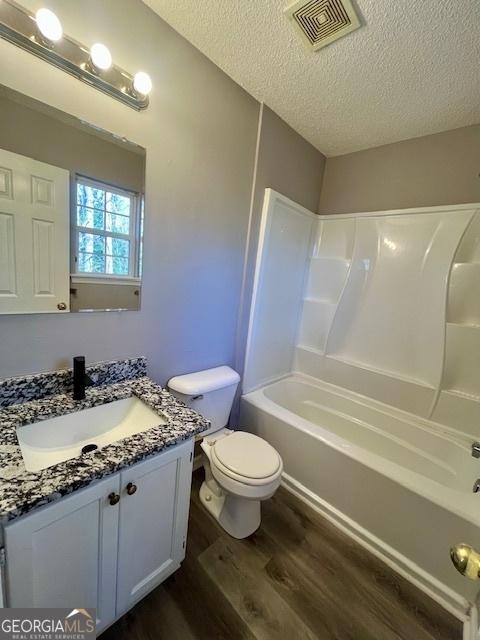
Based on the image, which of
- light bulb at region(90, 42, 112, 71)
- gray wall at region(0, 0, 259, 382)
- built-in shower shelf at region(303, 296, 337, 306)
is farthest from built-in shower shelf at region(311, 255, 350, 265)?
light bulb at region(90, 42, 112, 71)

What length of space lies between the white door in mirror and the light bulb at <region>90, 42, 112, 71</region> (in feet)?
1.32

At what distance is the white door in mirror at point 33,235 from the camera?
877 millimetres

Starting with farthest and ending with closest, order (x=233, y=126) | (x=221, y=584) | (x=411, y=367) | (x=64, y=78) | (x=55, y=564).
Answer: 1. (x=411, y=367)
2. (x=233, y=126)
3. (x=221, y=584)
4. (x=64, y=78)
5. (x=55, y=564)

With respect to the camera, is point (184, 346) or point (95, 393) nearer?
point (95, 393)

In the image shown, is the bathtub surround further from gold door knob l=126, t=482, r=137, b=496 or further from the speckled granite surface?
gold door knob l=126, t=482, r=137, b=496

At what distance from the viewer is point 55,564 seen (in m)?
0.73

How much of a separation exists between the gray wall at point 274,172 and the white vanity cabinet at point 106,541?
1031mm

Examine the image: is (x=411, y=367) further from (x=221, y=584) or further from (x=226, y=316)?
(x=221, y=584)

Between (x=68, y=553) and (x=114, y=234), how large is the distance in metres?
1.12

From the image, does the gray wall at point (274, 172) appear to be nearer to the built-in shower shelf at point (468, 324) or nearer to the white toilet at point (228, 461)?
the white toilet at point (228, 461)

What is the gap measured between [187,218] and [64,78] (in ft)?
2.14

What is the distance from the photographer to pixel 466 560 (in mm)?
520

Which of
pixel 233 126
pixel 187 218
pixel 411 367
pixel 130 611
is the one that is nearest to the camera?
pixel 130 611

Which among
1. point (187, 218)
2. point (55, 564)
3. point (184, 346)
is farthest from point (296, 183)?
point (55, 564)
